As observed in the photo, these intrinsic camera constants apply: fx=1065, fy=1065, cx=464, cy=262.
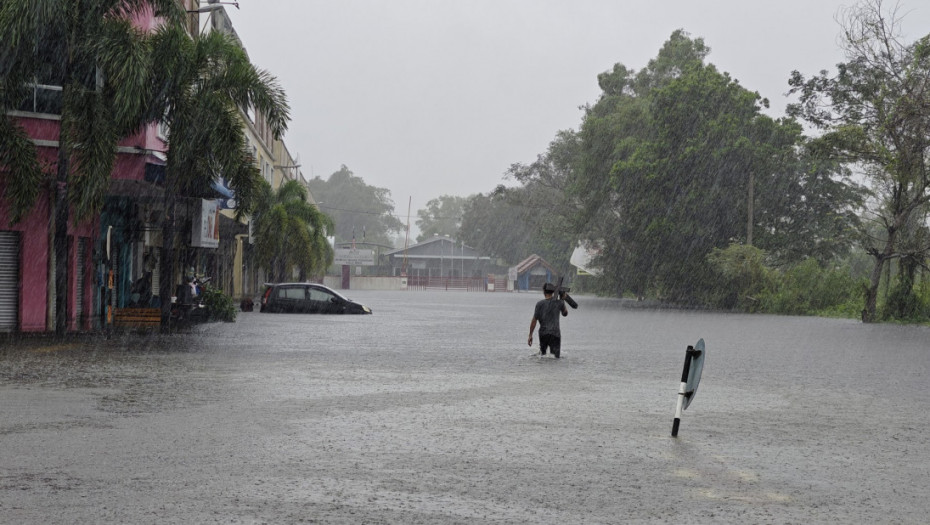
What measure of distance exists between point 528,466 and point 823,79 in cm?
3567

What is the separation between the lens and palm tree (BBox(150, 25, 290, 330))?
71.4ft

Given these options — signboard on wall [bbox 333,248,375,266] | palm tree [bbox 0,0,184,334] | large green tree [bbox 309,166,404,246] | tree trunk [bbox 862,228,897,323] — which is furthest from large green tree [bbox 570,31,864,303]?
large green tree [bbox 309,166,404,246]

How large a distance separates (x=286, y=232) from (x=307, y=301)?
11128 millimetres

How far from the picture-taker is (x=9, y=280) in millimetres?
23203

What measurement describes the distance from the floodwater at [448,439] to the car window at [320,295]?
17.9 metres

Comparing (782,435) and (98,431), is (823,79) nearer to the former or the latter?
(782,435)

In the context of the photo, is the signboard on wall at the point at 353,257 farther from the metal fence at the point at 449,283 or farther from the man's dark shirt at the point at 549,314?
the man's dark shirt at the point at 549,314

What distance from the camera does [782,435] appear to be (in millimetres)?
9703

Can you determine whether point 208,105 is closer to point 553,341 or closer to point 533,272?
point 553,341

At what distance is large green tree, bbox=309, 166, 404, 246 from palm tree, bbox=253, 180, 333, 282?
372 ft

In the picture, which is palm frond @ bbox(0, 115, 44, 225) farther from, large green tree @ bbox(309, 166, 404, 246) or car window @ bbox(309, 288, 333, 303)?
large green tree @ bbox(309, 166, 404, 246)

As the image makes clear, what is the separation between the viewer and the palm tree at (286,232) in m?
47.2

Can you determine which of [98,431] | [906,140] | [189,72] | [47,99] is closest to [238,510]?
[98,431]

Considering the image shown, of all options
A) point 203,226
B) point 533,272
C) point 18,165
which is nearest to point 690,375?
point 18,165
